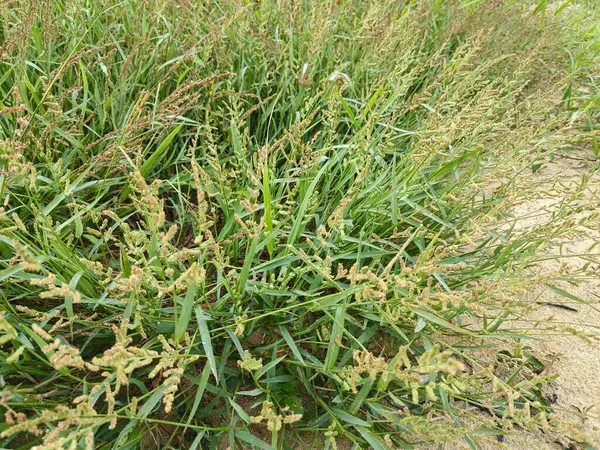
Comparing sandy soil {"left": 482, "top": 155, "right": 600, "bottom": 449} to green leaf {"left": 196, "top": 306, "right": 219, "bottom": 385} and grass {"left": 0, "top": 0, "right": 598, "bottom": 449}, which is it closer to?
grass {"left": 0, "top": 0, "right": 598, "bottom": 449}

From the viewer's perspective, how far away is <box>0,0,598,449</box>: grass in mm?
1076

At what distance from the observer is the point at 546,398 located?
5.39ft

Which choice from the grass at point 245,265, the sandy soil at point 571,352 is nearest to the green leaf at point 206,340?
the grass at point 245,265

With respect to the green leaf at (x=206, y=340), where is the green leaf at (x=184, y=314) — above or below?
above

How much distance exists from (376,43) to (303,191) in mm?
1153

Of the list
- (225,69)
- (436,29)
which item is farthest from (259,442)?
(436,29)

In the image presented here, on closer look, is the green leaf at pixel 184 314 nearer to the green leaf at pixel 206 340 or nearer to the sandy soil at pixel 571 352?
the green leaf at pixel 206 340

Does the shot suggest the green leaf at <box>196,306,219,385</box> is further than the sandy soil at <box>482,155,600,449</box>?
No

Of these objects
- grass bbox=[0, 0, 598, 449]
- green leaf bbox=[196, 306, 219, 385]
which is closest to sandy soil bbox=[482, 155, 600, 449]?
grass bbox=[0, 0, 598, 449]

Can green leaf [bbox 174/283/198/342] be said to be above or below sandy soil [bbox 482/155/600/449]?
above

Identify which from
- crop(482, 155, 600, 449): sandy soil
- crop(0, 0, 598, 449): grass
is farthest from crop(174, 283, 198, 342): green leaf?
crop(482, 155, 600, 449): sandy soil

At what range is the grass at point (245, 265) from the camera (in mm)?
1076

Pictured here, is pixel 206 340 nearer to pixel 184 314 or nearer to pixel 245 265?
pixel 184 314

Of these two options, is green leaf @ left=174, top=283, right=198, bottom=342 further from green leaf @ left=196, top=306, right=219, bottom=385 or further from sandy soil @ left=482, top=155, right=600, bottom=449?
sandy soil @ left=482, top=155, right=600, bottom=449
